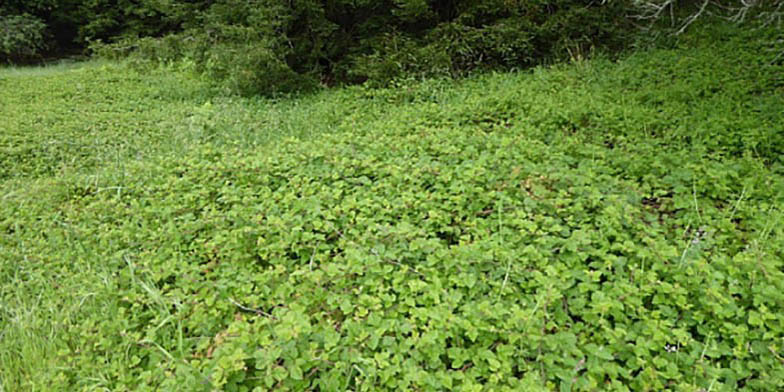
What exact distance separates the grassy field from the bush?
14.0 metres

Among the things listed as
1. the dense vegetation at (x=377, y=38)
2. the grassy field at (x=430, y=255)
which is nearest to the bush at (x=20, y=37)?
the dense vegetation at (x=377, y=38)

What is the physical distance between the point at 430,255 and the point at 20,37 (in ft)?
62.6

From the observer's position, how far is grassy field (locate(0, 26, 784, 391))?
6.44 ft

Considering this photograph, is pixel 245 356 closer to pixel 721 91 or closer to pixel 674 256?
pixel 674 256

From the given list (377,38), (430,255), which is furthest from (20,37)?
(430,255)

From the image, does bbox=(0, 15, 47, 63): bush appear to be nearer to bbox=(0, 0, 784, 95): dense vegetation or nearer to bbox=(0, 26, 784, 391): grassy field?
bbox=(0, 0, 784, 95): dense vegetation

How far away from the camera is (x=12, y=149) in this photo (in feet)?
18.4

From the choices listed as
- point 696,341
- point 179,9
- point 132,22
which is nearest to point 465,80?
point 179,9

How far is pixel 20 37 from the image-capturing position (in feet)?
51.7

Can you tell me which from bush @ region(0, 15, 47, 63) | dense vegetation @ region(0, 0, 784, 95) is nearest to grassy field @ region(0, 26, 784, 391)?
dense vegetation @ region(0, 0, 784, 95)

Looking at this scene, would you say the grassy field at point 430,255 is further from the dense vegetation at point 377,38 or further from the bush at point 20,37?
the bush at point 20,37

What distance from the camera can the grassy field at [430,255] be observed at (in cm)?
196

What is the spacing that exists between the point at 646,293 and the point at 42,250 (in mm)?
3828

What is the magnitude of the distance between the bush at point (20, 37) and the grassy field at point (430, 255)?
45.9 feet
